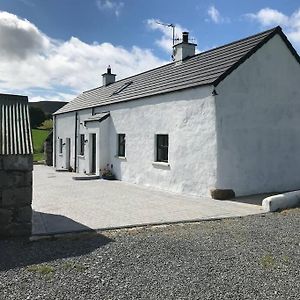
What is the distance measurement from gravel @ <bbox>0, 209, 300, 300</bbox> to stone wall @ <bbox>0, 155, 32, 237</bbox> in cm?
34

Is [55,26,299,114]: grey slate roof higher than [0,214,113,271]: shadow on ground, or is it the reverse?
[55,26,299,114]: grey slate roof

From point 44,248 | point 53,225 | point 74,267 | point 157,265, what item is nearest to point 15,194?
point 44,248

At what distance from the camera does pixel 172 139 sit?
13.8m

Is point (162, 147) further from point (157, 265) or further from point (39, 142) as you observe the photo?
point (39, 142)

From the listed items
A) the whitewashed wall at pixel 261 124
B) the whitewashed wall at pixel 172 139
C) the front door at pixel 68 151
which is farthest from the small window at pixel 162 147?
the front door at pixel 68 151

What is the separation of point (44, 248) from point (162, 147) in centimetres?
907

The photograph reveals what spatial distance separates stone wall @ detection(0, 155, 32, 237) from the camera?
6.61 meters

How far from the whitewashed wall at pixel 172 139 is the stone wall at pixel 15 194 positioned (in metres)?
6.75

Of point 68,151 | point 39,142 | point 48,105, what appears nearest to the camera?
point 68,151

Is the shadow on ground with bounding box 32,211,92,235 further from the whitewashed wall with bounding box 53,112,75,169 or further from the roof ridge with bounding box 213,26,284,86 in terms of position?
the whitewashed wall with bounding box 53,112,75,169

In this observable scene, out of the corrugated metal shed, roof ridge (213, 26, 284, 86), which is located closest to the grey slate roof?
roof ridge (213, 26, 284, 86)

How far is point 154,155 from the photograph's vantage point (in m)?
15.0

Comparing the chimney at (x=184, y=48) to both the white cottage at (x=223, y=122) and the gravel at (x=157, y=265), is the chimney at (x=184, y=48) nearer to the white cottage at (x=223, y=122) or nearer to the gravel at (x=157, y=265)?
the white cottage at (x=223, y=122)

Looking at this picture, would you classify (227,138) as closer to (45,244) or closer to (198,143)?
(198,143)
